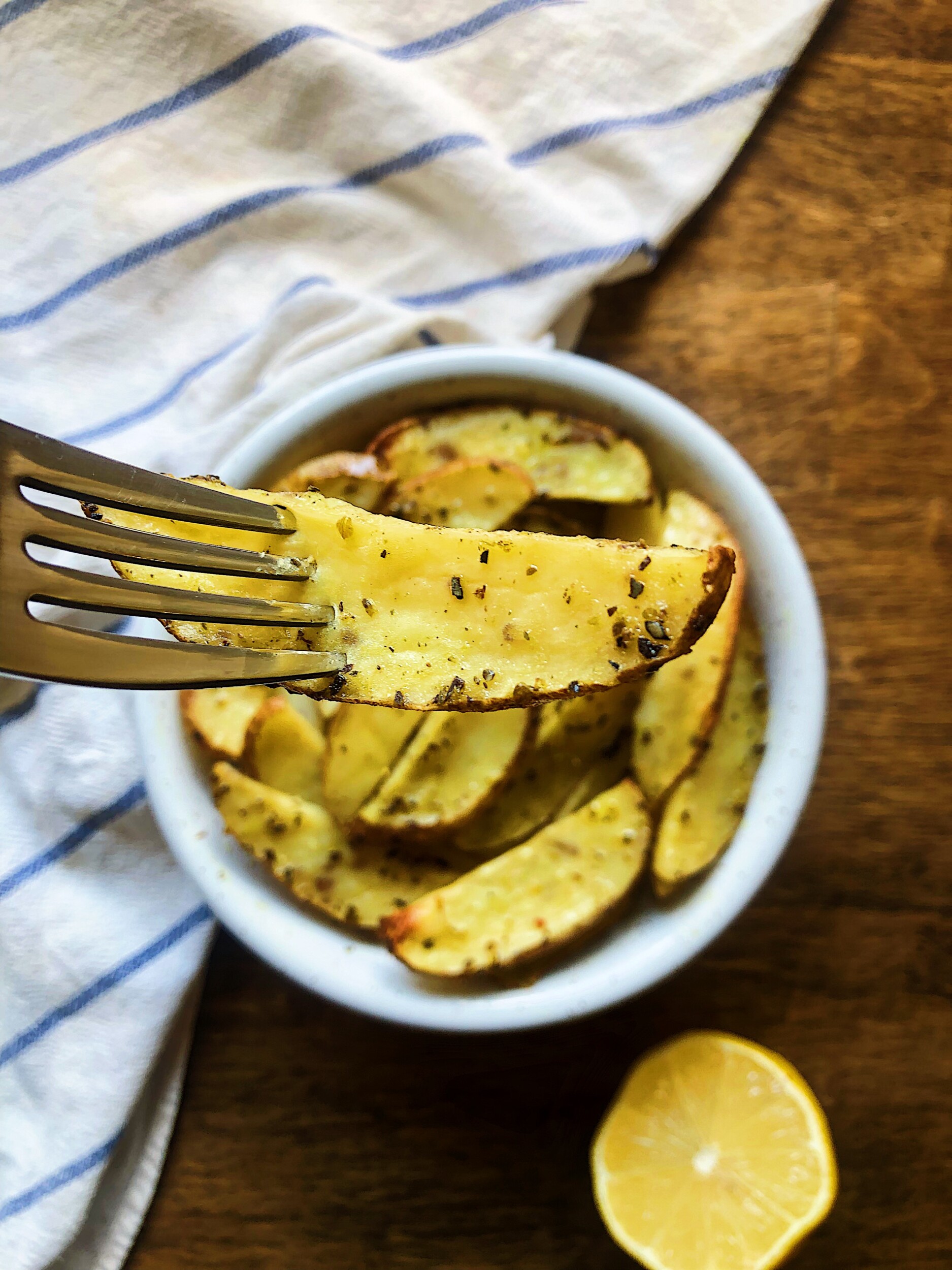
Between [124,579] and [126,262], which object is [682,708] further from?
[126,262]

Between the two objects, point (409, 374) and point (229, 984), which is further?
point (229, 984)

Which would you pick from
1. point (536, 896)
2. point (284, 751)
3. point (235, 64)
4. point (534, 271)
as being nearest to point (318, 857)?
point (284, 751)

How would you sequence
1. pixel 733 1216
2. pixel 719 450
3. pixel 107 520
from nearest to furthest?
pixel 107 520 → pixel 719 450 → pixel 733 1216

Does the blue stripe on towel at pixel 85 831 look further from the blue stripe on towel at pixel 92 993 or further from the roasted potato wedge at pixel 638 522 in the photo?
the roasted potato wedge at pixel 638 522

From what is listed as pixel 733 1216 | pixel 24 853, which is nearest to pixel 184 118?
pixel 24 853

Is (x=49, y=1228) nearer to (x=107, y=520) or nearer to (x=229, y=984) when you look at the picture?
(x=229, y=984)

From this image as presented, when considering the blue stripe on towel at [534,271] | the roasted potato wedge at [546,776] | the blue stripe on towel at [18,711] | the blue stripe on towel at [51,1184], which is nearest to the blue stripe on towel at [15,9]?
the blue stripe on towel at [534,271]

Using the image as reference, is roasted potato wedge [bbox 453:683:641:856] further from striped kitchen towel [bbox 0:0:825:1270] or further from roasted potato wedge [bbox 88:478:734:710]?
striped kitchen towel [bbox 0:0:825:1270]
